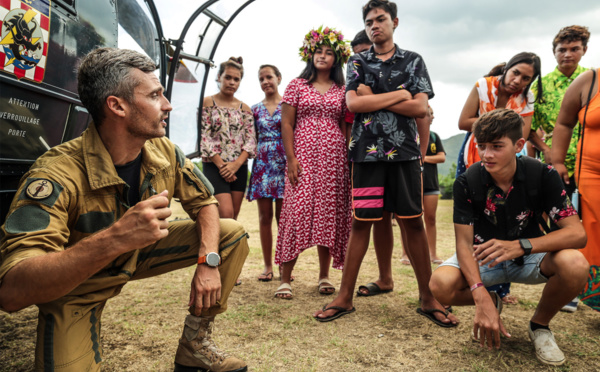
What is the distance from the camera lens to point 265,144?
3852 millimetres

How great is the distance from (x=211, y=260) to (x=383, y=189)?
1388 mm

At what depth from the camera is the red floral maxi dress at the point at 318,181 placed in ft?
10.6

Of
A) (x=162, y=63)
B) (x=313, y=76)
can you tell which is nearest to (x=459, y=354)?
(x=313, y=76)

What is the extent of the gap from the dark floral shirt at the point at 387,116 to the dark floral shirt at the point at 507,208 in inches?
19.8

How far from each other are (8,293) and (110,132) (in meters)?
0.73

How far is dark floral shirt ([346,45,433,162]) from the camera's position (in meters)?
2.65

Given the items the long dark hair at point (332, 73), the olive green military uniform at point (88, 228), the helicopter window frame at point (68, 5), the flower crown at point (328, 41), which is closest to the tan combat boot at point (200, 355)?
the olive green military uniform at point (88, 228)

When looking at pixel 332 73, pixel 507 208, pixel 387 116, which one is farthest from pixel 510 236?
pixel 332 73

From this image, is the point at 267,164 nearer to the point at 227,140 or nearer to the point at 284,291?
the point at 227,140

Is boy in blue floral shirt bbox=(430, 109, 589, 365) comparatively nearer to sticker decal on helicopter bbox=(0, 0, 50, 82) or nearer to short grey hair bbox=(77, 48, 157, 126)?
short grey hair bbox=(77, 48, 157, 126)

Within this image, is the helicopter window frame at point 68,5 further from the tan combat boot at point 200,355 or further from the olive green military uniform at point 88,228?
the tan combat boot at point 200,355

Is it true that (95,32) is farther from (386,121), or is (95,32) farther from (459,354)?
(459,354)

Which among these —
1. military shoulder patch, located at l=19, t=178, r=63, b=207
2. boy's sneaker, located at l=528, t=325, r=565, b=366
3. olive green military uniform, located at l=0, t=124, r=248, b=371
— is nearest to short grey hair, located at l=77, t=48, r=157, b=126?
olive green military uniform, located at l=0, t=124, r=248, b=371

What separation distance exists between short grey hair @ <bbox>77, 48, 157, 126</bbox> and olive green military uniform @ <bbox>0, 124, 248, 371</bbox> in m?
0.14
